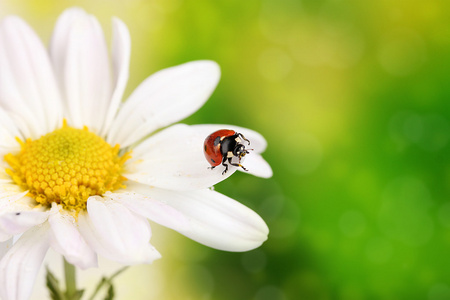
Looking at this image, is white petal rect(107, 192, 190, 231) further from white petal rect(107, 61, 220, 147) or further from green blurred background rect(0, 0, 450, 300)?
green blurred background rect(0, 0, 450, 300)

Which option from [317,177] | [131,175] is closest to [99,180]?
[131,175]

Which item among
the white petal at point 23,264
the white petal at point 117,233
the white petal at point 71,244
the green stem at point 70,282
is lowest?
the green stem at point 70,282

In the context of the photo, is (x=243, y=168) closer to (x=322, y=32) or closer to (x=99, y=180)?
(x=99, y=180)

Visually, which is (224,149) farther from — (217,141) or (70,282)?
(70,282)

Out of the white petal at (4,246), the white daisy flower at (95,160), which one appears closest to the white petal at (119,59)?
the white daisy flower at (95,160)

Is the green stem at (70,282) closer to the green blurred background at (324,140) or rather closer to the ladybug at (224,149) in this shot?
the ladybug at (224,149)

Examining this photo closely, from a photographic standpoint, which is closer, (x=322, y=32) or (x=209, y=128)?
(x=209, y=128)

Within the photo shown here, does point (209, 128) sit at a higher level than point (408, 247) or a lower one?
higher

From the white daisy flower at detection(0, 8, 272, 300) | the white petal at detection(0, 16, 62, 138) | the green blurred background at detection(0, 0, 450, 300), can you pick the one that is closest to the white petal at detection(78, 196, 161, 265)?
the white daisy flower at detection(0, 8, 272, 300)
